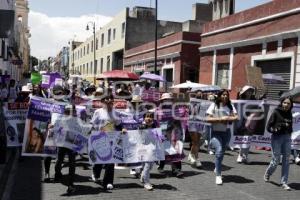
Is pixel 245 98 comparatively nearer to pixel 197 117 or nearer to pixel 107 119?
pixel 197 117

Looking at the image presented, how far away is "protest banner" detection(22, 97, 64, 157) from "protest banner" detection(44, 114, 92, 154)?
385mm

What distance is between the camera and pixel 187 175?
34.2 ft

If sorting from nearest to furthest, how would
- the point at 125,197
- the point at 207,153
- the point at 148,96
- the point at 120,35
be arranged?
the point at 125,197 < the point at 207,153 < the point at 148,96 < the point at 120,35

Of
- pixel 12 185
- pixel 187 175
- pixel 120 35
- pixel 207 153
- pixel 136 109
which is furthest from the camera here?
pixel 120 35

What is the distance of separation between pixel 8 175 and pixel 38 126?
3.81 feet

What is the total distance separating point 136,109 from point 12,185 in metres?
3.42

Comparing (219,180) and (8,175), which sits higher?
(219,180)

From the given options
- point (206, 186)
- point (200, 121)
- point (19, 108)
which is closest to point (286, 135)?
point (206, 186)

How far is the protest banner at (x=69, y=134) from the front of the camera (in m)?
8.98

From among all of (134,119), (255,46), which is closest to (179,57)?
(255,46)

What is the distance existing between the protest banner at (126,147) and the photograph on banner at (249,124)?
2.88 m

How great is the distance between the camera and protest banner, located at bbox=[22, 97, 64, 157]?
9602 millimetres

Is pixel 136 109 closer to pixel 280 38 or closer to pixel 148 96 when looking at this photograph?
pixel 148 96

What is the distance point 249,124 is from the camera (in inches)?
467
